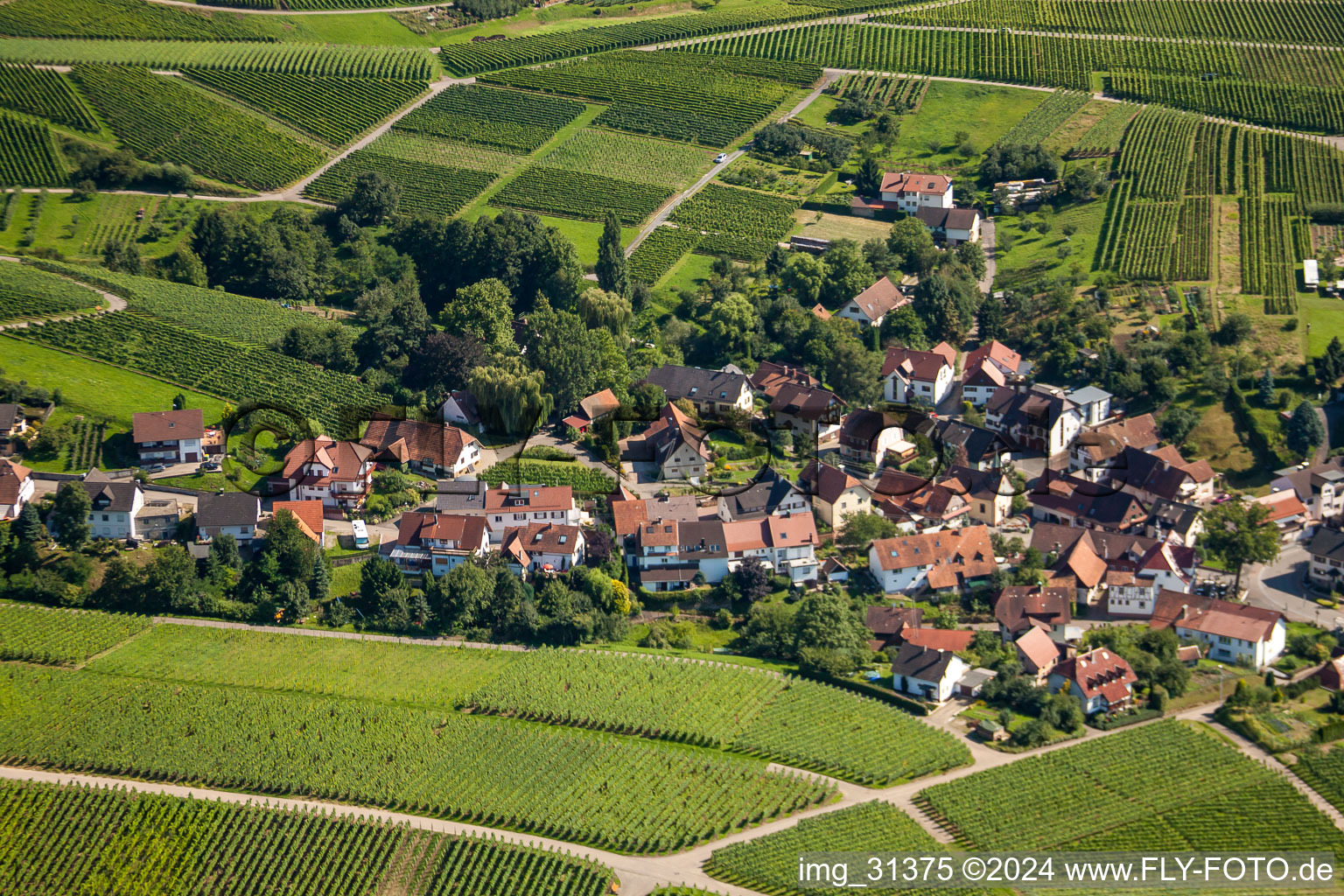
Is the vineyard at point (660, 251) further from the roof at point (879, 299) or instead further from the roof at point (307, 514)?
the roof at point (307, 514)

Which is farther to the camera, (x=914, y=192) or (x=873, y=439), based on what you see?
(x=914, y=192)

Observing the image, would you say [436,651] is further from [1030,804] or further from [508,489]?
[1030,804]

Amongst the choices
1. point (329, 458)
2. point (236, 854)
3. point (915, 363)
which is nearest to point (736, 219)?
point (915, 363)

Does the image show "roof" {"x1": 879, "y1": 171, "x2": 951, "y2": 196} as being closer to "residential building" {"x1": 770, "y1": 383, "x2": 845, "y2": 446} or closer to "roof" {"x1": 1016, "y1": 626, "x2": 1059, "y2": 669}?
"residential building" {"x1": 770, "y1": 383, "x2": 845, "y2": 446}

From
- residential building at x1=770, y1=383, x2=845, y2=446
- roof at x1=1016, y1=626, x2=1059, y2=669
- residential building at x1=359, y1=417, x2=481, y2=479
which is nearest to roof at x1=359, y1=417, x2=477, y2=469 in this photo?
residential building at x1=359, y1=417, x2=481, y2=479

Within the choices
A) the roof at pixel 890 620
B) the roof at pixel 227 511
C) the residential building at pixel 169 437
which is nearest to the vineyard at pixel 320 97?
the residential building at pixel 169 437

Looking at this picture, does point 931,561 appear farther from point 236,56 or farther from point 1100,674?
point 236,56

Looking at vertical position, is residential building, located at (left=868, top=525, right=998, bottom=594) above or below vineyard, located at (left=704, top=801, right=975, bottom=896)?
above
